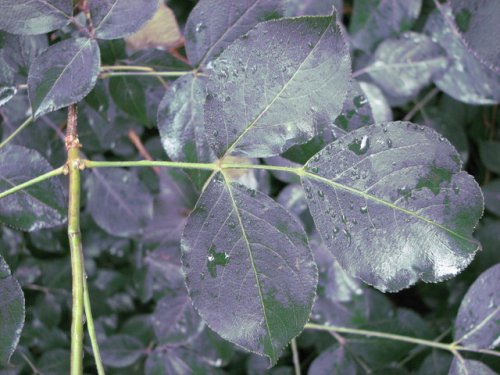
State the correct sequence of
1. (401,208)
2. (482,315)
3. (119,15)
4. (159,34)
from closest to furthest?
(401,208) → (119,15) → (482,315) → (159,34)

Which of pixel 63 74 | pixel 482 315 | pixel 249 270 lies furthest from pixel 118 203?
pixel 482 315

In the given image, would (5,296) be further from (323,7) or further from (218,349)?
(323,7)

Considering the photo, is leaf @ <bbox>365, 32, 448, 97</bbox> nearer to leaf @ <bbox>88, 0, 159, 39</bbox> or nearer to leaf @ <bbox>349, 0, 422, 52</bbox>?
leaf @ <bbox>349, 0, 422, 52</bbox>

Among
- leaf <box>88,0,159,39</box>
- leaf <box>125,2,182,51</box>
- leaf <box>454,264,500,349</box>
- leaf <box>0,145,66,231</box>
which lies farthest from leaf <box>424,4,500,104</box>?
leaf <box>0,145,66,231</box>

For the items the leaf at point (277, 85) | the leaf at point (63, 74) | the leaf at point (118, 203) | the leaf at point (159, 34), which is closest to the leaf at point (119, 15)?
the leaf at point (63, 74)

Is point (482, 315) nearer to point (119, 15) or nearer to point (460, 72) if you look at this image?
point (460, 72)

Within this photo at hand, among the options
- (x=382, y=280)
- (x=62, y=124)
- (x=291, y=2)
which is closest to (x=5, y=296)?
(x=382, y=280)
